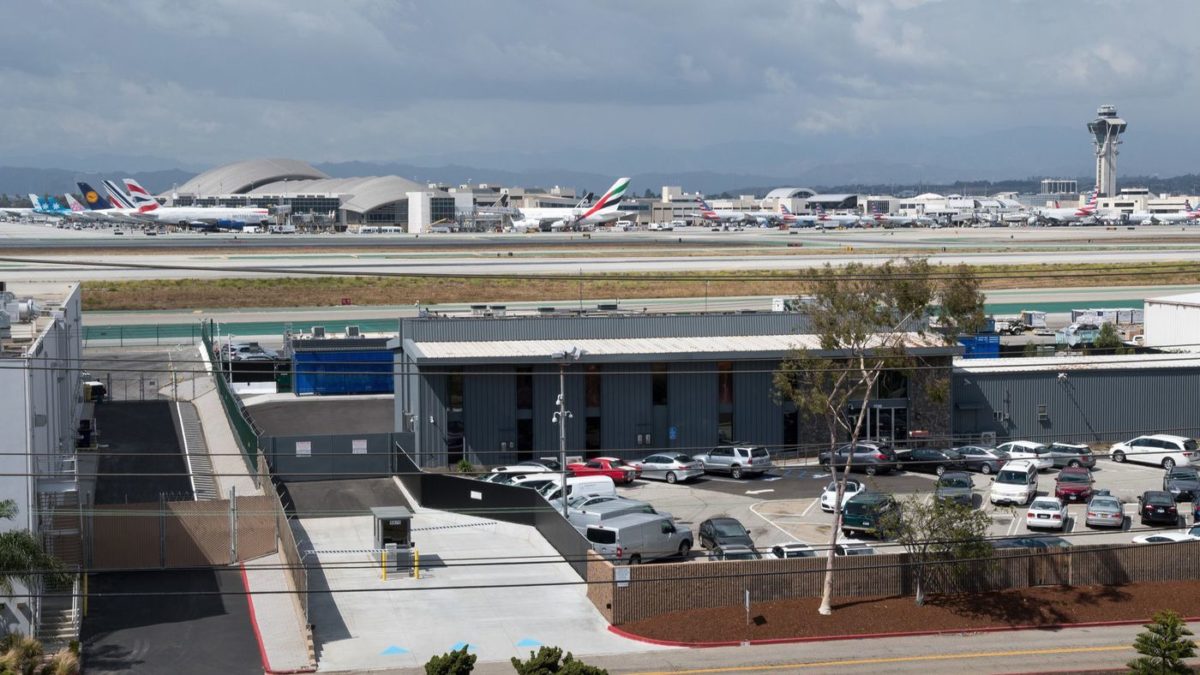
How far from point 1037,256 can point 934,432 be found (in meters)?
79.5

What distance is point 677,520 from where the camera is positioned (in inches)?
1309

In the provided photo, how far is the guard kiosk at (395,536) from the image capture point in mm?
29172

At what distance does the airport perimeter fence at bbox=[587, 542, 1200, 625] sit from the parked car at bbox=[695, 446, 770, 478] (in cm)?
1089

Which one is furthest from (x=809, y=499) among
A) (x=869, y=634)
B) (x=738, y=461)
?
(x=869, y=634)

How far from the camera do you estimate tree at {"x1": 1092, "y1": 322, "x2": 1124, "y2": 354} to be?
5288 cm

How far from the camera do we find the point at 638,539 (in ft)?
94.8

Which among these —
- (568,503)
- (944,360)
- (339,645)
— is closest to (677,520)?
(568,503)

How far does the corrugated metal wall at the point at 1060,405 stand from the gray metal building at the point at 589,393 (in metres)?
1.46

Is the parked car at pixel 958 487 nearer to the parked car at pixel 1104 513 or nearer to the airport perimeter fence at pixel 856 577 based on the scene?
the parked car at pixel 1104 513

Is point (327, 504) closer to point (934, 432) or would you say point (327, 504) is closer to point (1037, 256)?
point (934, 432)

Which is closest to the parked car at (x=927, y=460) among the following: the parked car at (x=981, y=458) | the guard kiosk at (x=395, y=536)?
the parked car at (x=981, y=458)

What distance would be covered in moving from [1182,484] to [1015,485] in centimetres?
435

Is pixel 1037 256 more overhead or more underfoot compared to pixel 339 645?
more overhead

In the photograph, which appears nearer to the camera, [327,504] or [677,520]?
[677,520]
